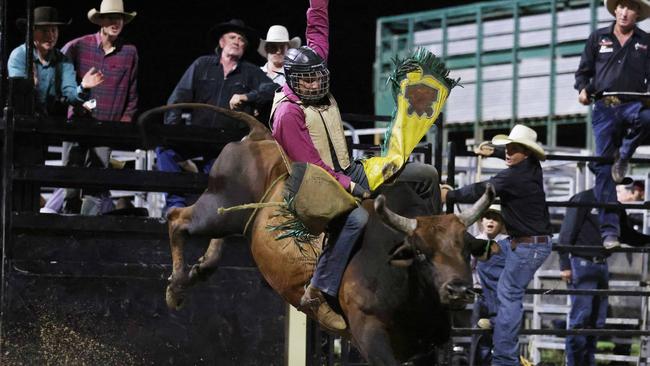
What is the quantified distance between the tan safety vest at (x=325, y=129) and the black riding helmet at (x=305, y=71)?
94 mm

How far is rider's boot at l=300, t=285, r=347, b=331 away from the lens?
6.66 metres

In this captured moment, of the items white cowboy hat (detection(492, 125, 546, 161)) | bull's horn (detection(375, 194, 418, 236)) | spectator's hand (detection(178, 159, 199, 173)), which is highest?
white cowboy hat (detection(492, 125, 546, 161))

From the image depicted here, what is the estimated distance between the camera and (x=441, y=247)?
6008mm

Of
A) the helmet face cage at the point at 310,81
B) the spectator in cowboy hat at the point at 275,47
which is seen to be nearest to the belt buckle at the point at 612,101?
the spectator in cowboy hat at the point at 275,47

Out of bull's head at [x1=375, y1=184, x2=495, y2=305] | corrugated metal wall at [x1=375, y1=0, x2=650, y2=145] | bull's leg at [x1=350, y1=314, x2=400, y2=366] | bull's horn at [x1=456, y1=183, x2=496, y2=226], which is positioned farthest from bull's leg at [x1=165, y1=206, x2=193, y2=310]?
corrugated metal wall at [x1=375, y1=0, x2=650, y2=145]

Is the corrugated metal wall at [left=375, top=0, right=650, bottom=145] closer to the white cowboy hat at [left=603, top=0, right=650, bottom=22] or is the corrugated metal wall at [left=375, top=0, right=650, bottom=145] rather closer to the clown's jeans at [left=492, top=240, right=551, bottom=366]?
the white cowboy hat at [left=603, top=0, right=650, bottom=22]

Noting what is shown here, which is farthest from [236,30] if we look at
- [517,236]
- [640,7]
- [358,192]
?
[640,7]

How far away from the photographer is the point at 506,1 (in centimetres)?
2184

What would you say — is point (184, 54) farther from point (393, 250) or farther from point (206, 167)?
point (393, 250)

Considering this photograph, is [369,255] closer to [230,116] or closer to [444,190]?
[230,116]

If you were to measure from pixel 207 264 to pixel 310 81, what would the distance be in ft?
4.69

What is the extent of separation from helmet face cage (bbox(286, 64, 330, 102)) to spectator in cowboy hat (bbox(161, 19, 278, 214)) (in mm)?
1407

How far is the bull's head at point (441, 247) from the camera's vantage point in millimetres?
5816

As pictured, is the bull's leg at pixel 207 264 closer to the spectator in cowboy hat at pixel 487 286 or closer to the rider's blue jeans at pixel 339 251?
the rider's blue jeans at pixel 339 251
